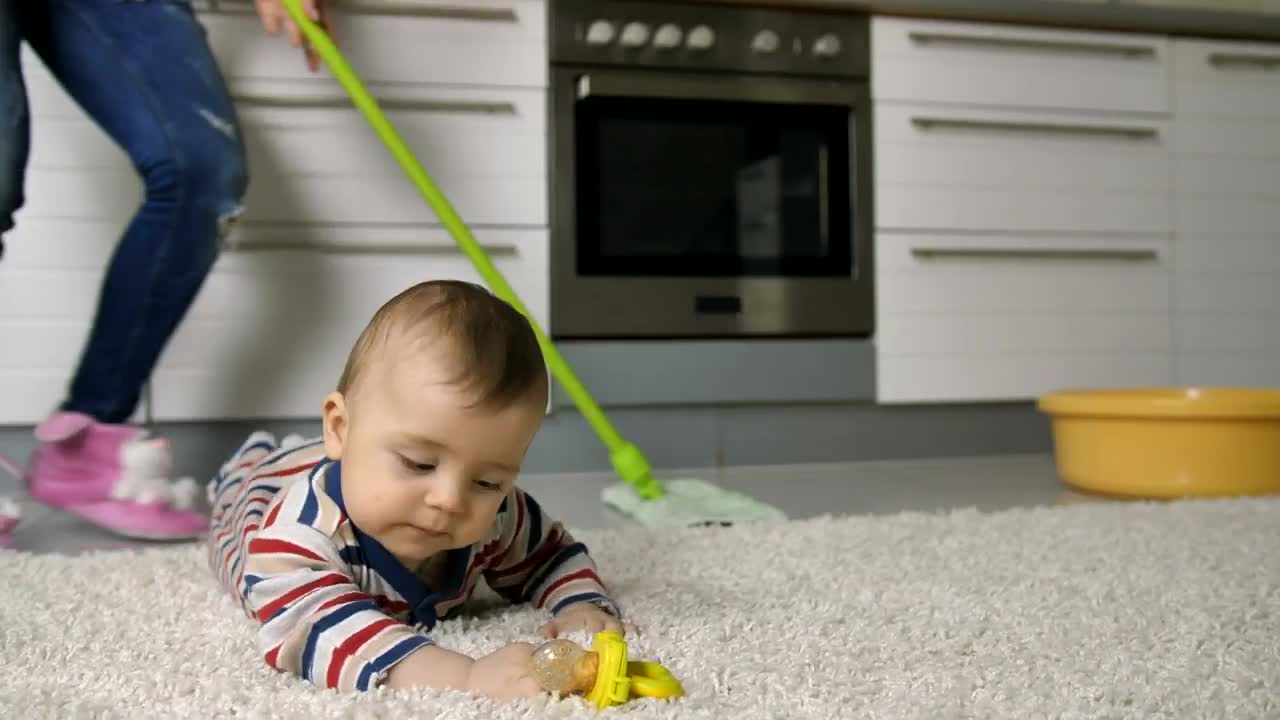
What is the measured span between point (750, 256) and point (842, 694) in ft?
5.20

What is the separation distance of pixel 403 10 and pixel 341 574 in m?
1.48

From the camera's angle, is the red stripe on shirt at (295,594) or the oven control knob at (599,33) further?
the oven control knob at (599,33)

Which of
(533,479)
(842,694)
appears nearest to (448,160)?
(533,479)

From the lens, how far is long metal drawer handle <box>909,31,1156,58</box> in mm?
2328

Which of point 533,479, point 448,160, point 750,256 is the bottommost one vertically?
point 533,479

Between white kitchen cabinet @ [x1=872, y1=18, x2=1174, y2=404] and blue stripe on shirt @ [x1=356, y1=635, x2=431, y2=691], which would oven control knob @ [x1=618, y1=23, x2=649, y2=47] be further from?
blue stripe on shirt @ [x1=356, y1=635, x2=431, y2=691]

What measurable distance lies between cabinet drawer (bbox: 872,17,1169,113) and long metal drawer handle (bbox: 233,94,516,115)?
0.77 meters

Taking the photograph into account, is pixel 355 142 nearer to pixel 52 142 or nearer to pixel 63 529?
pixel 52 142

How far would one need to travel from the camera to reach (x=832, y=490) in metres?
1.98

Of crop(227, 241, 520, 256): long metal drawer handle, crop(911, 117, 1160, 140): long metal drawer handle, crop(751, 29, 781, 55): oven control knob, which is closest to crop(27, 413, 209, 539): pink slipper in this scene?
crop(227, 241, 520, 256): long metal drawer handle

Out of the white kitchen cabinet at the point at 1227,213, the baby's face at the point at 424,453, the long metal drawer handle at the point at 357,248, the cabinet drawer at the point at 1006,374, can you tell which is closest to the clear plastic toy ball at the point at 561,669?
the baby's face at the point at 424,453

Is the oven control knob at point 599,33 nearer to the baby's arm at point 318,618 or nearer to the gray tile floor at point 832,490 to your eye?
the gray tile floor at point 832,490

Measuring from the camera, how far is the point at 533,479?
7.03 ft

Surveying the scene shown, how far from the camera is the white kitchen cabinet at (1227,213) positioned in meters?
2.49
